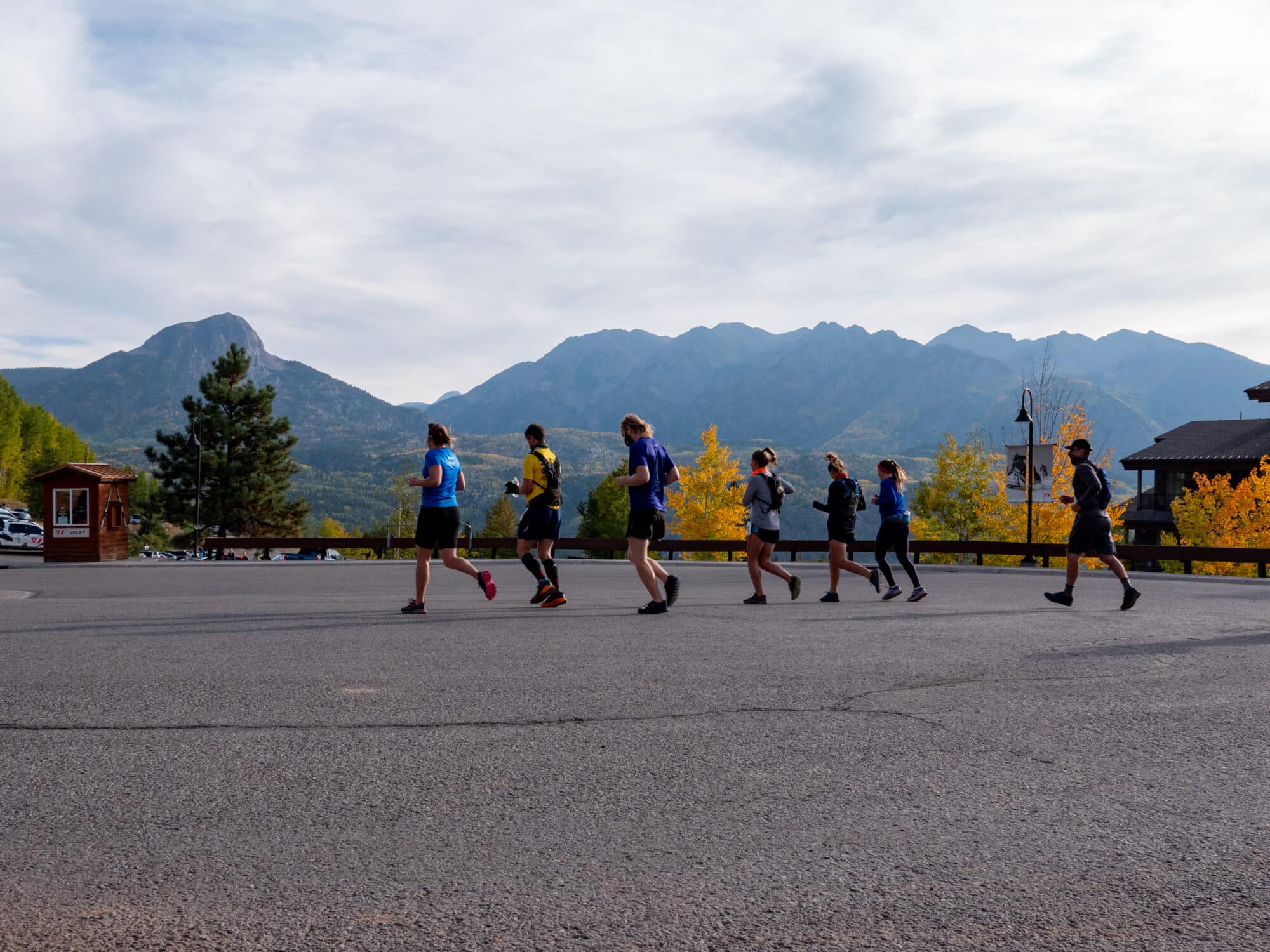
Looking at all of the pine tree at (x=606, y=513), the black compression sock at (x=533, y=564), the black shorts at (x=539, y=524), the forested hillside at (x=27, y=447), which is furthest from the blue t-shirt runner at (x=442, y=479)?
the forested hillside at (x=27, y=447)

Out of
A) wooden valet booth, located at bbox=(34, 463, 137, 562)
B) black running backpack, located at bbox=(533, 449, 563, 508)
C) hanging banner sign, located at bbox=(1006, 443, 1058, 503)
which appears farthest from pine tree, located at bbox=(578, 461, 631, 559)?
black running backpack, located at bbox=(533, 449, 563, 508)

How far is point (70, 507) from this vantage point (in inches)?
1056

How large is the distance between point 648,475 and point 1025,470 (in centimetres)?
1917

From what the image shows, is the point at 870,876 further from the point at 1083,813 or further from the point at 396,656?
the point at 396,656

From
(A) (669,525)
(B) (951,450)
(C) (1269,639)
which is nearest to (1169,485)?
(B) (951,450)

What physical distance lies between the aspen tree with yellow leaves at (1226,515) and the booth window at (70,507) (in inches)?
1651

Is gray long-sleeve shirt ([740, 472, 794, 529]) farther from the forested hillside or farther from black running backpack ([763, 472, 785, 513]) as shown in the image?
the forested hillside

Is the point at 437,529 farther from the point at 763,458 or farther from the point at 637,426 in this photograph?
the point at 763,458

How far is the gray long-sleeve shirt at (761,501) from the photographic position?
1242 cm

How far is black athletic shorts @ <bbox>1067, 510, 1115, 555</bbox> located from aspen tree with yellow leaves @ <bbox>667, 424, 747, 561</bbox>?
44.4 meters

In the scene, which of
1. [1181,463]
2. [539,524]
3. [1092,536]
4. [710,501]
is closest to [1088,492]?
[1092,536]

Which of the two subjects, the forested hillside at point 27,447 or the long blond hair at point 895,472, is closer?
the long blond hair at point 895,472

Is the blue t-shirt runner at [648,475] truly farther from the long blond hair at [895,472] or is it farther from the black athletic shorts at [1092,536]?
the black athletic shorts at [1092,536]

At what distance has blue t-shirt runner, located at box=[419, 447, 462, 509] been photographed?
1052 centimetres
